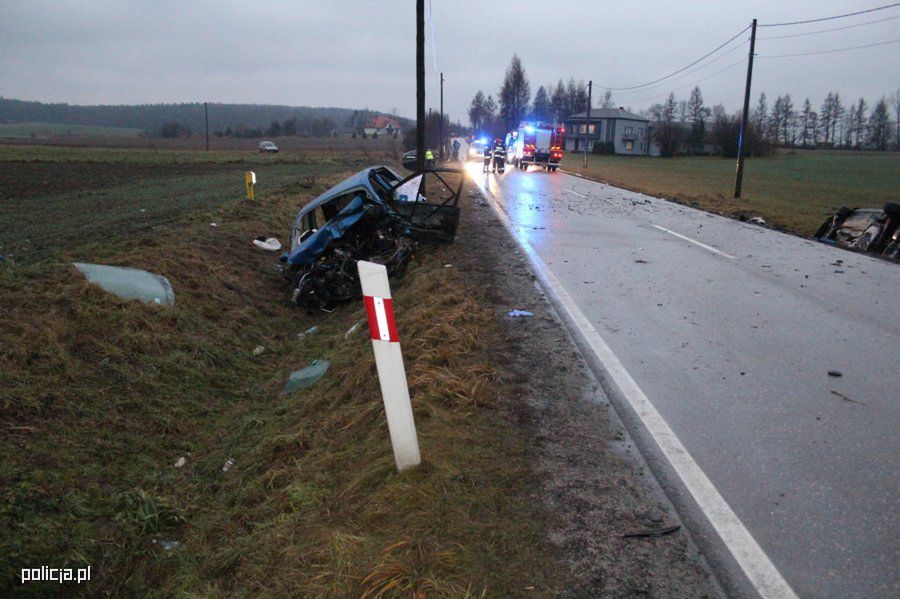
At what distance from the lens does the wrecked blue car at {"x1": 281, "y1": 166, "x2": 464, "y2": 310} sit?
988 cm

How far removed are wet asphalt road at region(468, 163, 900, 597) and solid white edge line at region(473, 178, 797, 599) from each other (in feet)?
0.21

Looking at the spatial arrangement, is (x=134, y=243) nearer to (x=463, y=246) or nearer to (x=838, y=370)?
(x=463, y=246)

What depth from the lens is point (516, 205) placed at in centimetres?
1823

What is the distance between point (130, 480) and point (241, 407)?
170 cm

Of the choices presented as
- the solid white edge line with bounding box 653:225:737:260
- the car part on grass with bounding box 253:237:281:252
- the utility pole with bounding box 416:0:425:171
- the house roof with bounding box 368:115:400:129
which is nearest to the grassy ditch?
the car part on grass with bounding box 253:237:281:252

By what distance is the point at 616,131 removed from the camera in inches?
4227

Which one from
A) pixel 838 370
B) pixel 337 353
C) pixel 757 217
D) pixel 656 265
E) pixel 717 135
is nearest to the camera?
pixel 838 370

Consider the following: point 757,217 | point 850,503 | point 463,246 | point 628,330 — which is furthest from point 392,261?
point 757,217

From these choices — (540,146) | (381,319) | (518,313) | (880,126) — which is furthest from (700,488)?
(880,126)

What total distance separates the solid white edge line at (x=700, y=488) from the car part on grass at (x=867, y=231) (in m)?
8.89

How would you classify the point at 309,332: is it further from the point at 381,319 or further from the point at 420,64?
the point at 420,64

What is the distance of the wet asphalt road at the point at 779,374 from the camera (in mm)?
2967

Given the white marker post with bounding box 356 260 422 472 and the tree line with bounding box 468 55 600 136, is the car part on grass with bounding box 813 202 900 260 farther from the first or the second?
the tree line with bounding box 468 55 600 136

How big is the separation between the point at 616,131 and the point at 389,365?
369 feet
